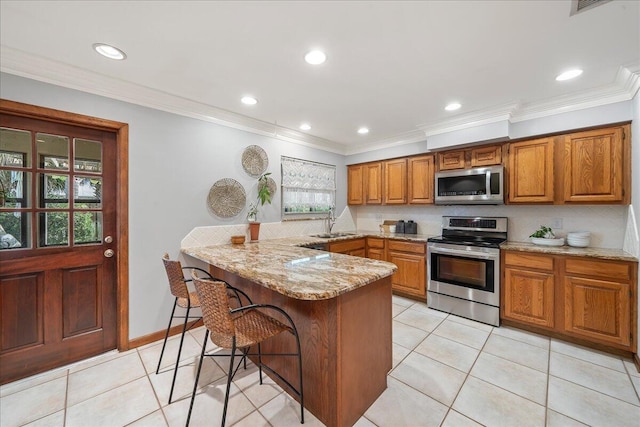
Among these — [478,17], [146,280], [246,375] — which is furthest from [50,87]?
[478,17]

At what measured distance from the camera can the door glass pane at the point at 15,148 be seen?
1980mm

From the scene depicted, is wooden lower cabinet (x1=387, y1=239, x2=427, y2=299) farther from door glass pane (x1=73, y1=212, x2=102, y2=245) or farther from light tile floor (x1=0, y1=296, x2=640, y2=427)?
door glass pane (x1=73, y1=212, x2=102, y2=245)

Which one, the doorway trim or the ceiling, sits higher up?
the ceiling

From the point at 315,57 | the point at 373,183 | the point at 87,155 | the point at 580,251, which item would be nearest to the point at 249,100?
the point at 315,57

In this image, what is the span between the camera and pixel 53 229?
218 cm

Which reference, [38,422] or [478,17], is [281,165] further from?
[38,422]

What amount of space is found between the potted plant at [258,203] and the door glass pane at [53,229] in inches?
66.8

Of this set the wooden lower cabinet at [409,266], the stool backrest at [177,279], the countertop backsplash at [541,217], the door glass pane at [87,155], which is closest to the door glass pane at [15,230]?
the door glass pane at [87,155]

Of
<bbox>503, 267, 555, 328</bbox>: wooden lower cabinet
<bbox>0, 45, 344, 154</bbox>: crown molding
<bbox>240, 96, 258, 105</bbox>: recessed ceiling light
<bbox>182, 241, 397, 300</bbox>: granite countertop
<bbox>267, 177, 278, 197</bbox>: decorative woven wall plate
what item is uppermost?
<bbox>240, 96, 258, 105</bbox>: recessed ceiling light

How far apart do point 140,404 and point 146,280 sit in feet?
3.63

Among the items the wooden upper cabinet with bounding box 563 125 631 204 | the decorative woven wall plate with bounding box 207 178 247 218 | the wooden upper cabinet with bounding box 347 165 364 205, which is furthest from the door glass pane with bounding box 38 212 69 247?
the wooden upper cabinet with bounding box 563 125 631 204

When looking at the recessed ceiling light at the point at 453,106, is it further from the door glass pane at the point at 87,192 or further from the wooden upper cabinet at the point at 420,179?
the door glass pane at the point at 87,192

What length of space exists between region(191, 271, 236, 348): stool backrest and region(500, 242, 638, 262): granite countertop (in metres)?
2.95

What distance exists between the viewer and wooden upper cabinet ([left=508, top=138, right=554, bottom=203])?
283cm
